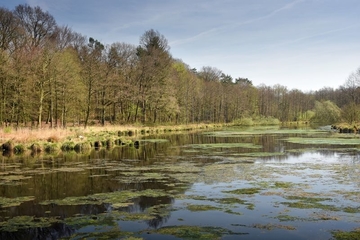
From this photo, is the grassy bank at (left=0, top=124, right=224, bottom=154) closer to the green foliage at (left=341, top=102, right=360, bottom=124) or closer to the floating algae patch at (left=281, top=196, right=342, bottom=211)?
the floating algae patch at (left=281, top=196, right=342, bottom=211)

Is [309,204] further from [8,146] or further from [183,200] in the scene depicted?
[8,146]

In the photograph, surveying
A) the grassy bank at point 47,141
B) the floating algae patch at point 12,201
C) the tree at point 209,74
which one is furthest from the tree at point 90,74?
the tree at point 209,74

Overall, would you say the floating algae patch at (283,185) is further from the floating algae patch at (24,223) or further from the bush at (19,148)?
the bush at (19,148)

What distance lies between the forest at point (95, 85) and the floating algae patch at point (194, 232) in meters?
23.6

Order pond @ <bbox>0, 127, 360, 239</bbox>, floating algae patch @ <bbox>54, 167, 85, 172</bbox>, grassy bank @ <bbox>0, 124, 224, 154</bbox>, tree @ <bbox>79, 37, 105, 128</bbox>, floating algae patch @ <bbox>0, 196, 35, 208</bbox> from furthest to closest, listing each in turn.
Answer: tree @ <bbox>79, 37, 105, 128</bbox> < grassy bank @ <bbox>0, 124, 224, 154</bbox> < floating algae patch @ <bbox>54, 167, 85, 172</bbox> < floating algae patch @ <bbox>0, 196, 35, 208</bbox> < pond @ <bbox>0, 127, 360, 239</bbox>

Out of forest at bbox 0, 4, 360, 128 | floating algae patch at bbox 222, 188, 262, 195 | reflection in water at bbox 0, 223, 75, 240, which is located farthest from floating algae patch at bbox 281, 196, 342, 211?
forest at bbox 0, 4, 360, 128

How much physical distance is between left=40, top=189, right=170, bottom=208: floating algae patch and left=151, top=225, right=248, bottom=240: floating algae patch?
84.4 inches

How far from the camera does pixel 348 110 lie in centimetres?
4525

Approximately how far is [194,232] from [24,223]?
11.9 ft

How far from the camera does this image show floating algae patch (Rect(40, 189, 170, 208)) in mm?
8797

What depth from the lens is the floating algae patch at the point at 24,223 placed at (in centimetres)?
692

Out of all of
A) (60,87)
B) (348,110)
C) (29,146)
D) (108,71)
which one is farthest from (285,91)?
(29,146)

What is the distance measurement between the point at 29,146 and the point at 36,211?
14.8 meters

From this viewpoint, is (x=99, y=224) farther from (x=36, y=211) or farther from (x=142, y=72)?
(x=142, y=72)
